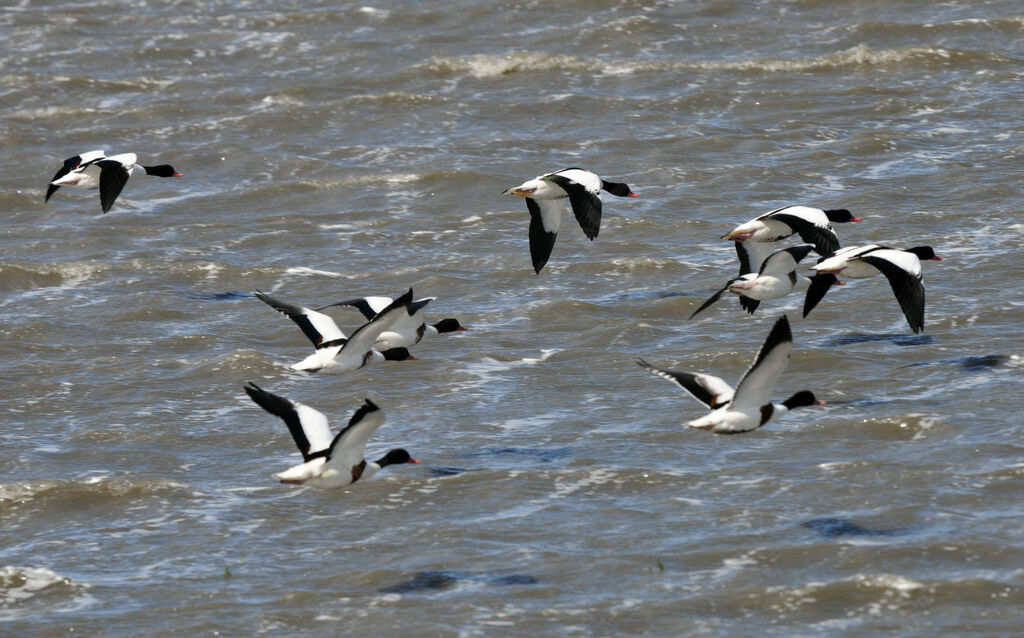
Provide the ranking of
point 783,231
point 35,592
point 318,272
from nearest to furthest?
point 35,592, point 783,231, point 318,272

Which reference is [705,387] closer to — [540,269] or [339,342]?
[339,342]

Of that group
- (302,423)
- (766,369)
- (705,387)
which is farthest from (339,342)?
(766,369)

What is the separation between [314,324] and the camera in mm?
15859

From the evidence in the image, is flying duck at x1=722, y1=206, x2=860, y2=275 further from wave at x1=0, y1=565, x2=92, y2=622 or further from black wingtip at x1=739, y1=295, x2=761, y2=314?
wave at x1=0, y1=565, x2=92, y2=622

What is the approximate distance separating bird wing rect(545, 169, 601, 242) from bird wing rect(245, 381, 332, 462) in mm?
5216

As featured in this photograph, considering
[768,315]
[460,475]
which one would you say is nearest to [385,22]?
[768,315]

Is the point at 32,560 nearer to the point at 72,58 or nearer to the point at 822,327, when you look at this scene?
the point at 822,327

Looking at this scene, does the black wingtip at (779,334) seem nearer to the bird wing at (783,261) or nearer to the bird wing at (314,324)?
the bird wing at (783,261)

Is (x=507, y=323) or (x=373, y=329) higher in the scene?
(x=373, y=329)

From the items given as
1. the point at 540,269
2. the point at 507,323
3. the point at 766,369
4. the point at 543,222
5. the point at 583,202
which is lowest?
the point at 507,323

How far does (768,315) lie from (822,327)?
0.81m

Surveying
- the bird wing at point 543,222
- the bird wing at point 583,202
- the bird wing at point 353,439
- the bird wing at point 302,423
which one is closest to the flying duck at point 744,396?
the bird wing at point 353,439

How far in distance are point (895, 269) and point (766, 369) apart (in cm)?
363

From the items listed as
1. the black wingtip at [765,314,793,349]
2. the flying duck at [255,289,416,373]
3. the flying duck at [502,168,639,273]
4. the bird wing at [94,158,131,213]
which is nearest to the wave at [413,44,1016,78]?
the flying duck at [502,168,639,273]
